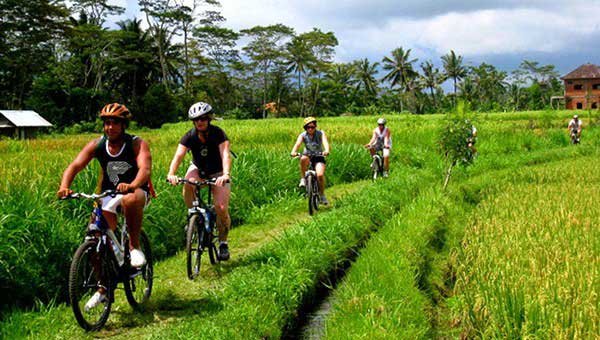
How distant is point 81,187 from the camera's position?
7273 millimetres

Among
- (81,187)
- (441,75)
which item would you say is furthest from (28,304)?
(441,75)

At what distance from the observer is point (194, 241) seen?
6.19m

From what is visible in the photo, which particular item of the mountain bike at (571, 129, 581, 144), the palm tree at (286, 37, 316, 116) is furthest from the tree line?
the mountain bike at (571, 129, 581, 144)

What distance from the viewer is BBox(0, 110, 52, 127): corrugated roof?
107 ft

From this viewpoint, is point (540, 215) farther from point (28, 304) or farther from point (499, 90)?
point (499, 90)

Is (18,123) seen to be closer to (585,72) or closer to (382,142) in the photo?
(382,142)

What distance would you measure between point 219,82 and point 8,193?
162 feet

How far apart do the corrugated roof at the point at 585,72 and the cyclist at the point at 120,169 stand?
6753cm

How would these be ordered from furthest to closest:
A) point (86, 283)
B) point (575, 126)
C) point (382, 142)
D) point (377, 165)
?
point (575, 126) → point (382, 142) → point (377, 165) → point (86, 283)

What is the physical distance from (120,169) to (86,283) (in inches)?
39.1

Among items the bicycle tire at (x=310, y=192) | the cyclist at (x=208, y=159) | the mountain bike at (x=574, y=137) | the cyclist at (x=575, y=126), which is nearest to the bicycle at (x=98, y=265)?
the cyclist at (x=208, y=159)

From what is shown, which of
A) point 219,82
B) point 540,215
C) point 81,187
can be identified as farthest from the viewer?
point 219,82

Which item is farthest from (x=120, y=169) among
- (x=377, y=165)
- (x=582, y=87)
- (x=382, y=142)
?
(x=582, y=87)

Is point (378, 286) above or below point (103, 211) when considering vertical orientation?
below
